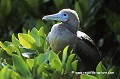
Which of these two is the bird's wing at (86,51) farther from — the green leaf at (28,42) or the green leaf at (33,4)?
the green leaf at (33,4)

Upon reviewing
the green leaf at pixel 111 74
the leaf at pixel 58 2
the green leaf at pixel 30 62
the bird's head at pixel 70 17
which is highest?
the leaf at pixel 58 2

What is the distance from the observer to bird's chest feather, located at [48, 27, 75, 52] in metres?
4.38

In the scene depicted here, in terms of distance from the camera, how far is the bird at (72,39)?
4.45 meters

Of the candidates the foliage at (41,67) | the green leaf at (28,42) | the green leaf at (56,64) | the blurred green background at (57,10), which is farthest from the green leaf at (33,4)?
the green leaf at (56,64)

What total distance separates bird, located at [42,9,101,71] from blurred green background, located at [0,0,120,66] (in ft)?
2.82

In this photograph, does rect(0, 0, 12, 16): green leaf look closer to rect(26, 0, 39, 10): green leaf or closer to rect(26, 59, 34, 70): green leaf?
rect(26, 0, 39, 10): green leaf

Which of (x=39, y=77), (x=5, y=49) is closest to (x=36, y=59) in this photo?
(x=39, y=77)

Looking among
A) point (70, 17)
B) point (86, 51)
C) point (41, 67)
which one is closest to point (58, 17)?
point (70, 17)

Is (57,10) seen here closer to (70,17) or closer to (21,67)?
(70,17)

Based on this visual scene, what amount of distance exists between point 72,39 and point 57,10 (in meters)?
1.45

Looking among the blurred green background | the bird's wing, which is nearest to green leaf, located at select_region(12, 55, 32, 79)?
the bird's wing

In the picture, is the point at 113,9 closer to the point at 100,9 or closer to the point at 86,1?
the point at 100,9

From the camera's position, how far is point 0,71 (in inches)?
132

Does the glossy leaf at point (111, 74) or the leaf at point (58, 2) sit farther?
the leaf at point (58, 2)
